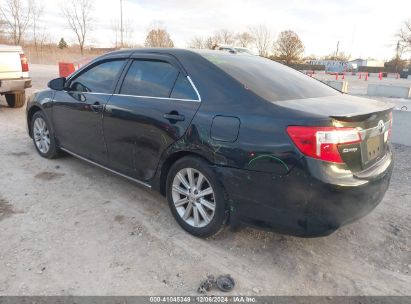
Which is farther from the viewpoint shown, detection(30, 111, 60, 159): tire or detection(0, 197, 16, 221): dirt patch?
detection(30, 111, 60, 159): tire

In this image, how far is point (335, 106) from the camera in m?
2.72

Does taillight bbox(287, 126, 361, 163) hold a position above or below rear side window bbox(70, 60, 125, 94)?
Answer: below

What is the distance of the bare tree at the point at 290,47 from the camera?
56875mm

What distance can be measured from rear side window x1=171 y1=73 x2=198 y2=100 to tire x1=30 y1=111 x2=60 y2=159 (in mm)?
2442

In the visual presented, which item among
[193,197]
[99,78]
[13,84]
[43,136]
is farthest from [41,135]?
[13,84]

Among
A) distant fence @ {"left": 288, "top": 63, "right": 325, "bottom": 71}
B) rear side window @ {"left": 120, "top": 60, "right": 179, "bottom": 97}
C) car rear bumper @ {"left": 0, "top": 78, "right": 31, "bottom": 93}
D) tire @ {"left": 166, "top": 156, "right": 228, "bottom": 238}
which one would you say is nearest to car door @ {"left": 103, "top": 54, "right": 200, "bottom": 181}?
rear side window @ {"left": 120, "top": 60, "right": 179, "bottom": 97}

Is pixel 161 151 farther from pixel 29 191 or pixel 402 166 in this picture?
pixel 402 166

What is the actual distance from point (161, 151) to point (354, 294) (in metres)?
1.90

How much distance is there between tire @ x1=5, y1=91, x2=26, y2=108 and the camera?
8832 mm

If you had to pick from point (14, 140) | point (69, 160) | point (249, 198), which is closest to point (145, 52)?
point (249, 198)

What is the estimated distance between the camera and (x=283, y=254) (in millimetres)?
2932

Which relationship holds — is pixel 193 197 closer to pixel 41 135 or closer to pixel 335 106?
pixel 335 106

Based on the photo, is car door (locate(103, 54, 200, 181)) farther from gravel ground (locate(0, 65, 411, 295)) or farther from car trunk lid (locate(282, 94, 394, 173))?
car trunk lid (locate(282, 94, 394, 173))

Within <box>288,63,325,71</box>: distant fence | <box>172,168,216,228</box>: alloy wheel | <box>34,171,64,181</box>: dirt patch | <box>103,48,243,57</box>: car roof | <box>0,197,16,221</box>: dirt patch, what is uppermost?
<box>288,63,325,71</box>: distant fence
